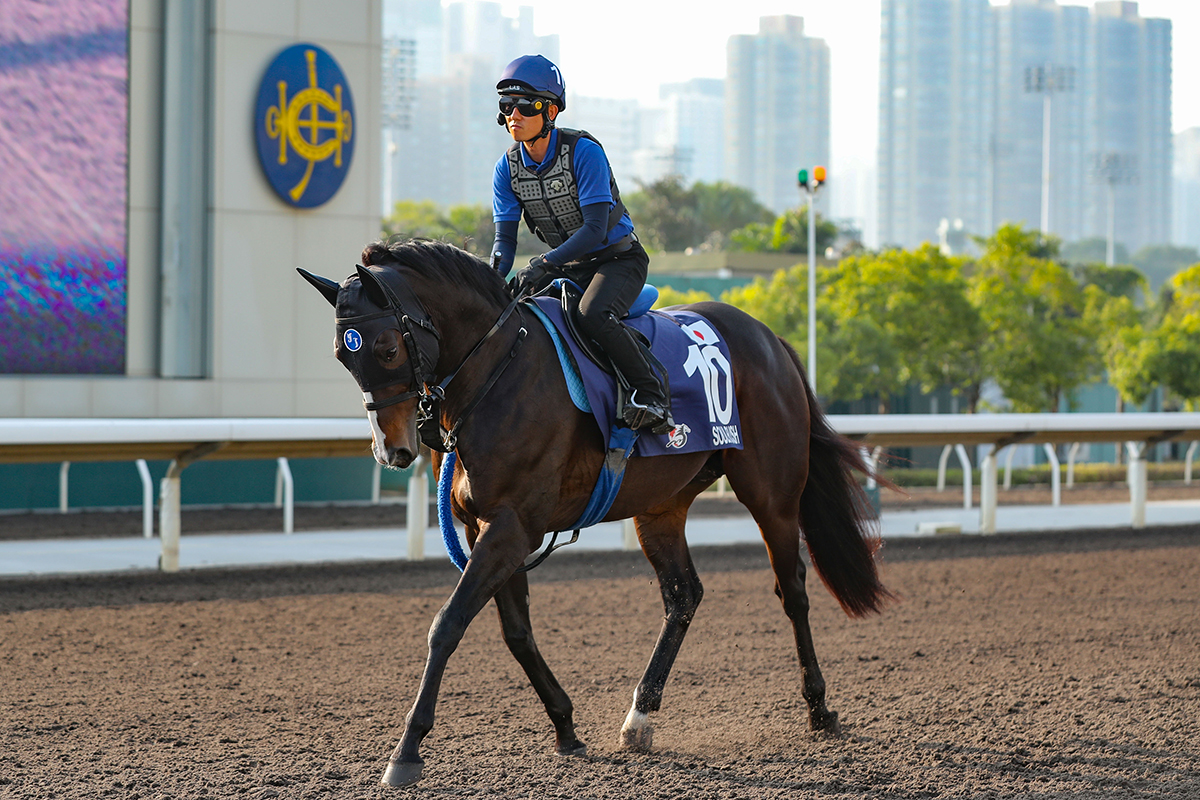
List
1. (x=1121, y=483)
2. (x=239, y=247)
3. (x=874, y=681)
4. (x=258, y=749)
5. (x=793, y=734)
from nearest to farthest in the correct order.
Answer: (x=258, y=749)
(x=793, y=734)
(x=874, y=681)
(x=239, y=247)
(x=1121, y=483)

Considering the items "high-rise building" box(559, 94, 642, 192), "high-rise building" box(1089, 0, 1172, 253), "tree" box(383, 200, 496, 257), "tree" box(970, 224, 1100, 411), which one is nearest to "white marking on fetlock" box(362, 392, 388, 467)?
"tree" box(970, 224, 1100, 411)

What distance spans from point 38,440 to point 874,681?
5627 millimetres

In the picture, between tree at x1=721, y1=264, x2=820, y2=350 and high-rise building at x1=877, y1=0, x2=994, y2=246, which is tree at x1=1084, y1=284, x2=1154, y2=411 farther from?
high-rise building at x1=877, y1=0, x2=994, y2=246

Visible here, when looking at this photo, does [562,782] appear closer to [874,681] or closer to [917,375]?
[874,681]

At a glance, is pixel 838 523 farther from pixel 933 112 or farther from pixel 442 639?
pixel 933 112

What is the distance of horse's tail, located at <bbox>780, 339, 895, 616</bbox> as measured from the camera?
514 centimetres

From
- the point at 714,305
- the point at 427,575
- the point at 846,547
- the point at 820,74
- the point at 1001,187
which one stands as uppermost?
the point at 820,74

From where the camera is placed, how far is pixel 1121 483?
19.8 m

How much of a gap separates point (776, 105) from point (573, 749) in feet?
616

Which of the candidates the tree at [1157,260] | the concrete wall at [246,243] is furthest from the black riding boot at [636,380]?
the tree at [1157,260]

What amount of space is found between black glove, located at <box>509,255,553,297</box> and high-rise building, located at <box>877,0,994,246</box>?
600ft

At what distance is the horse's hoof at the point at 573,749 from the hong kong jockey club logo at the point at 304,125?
10.3m

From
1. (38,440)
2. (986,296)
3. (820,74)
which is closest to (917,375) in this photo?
(986,296)

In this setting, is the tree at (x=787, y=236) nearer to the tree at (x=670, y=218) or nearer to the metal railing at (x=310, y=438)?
the tree at (x=670, y=218)
